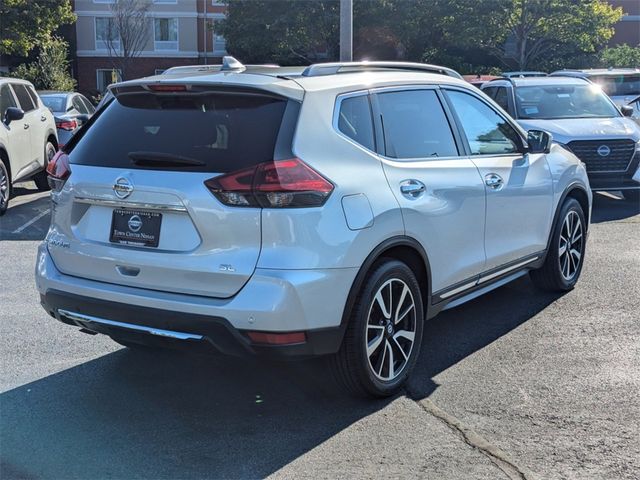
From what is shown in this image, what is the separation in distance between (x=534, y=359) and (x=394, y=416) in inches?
52.4

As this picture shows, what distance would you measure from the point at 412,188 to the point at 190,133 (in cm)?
128

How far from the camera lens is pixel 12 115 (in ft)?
34.6

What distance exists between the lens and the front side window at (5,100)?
10883 mm

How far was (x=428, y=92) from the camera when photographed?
16.3 feet

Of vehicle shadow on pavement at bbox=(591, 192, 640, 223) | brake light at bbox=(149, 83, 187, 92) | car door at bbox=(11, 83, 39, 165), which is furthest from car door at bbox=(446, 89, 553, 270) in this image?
car door at bbox=(11, 83, 39, 165)

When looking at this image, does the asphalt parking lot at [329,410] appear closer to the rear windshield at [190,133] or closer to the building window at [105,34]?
the rear windshield at [190,133]

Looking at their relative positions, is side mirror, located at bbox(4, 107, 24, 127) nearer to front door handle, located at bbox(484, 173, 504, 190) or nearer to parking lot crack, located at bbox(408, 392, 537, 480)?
front door handle, located at bbox(484, 173, 504, 190)

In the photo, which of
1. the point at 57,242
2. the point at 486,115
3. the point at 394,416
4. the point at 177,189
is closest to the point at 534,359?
the point at 394,416

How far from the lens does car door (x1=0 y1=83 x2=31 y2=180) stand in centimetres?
1067

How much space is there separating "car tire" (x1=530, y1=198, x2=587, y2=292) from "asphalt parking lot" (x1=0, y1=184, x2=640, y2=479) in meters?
0.50

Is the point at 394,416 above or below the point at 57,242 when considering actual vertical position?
below

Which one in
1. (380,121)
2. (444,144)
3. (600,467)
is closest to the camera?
(600,467)

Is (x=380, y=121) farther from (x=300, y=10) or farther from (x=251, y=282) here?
(x=300, y=10)

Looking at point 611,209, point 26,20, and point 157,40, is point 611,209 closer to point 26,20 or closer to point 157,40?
point 26,20
